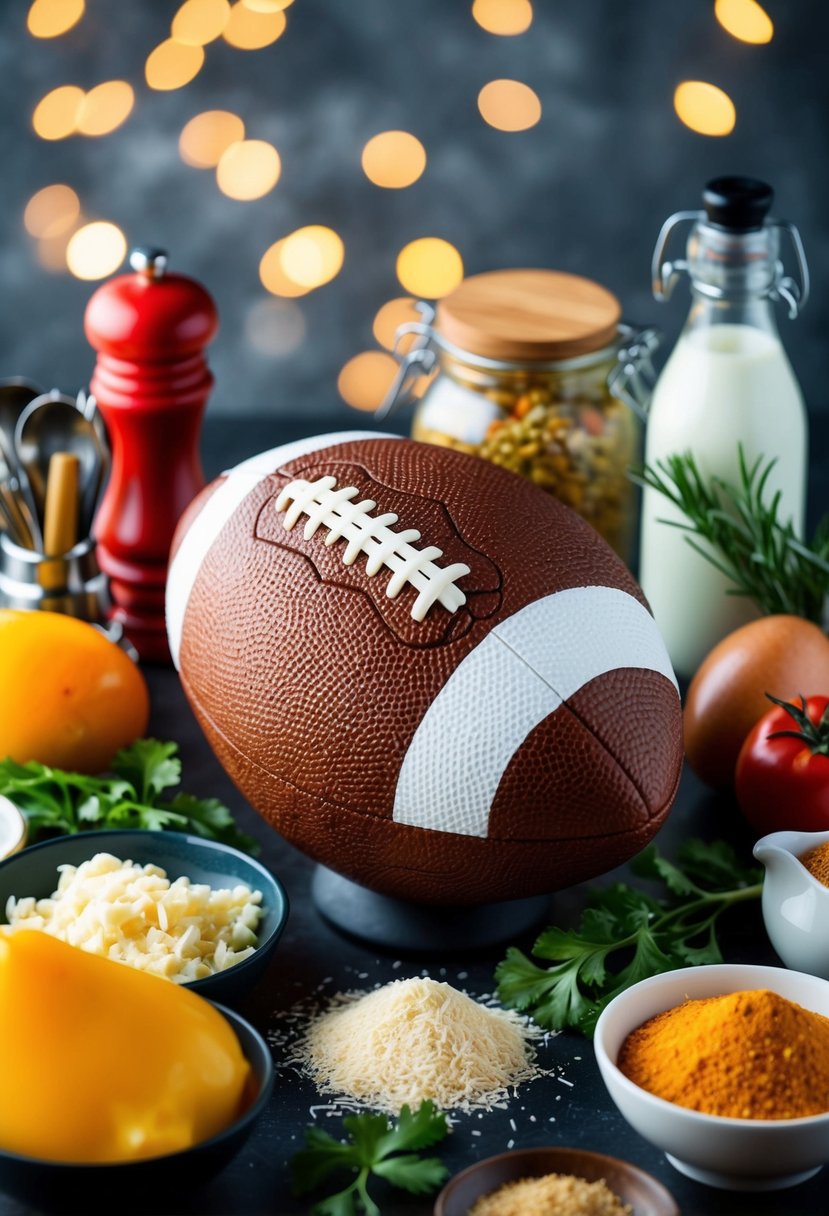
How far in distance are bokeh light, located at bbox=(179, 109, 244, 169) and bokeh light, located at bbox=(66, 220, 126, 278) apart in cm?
15

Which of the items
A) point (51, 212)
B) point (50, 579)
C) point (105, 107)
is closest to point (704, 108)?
point (105, 107)

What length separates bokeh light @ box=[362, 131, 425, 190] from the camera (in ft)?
7.12

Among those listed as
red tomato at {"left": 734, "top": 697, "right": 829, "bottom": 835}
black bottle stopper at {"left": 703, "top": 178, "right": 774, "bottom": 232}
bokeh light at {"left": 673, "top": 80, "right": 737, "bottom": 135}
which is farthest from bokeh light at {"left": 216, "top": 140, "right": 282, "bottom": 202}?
red tomato at {"left": 734, "top": 697, "right": 829, "bottom": 835}

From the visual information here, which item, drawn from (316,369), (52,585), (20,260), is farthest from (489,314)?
(20,260)

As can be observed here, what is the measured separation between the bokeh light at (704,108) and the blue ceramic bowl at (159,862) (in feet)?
4.10

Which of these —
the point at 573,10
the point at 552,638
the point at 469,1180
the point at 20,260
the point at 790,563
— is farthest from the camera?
the point at 20,260

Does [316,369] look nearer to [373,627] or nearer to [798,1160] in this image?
[373,627]

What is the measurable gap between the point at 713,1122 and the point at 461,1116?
198mm

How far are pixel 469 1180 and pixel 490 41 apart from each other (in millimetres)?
1518

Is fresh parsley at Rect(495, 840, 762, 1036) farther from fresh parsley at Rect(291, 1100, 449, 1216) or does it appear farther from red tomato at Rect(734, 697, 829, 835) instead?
fresh parsley at Rect(291, 1100, 449, 1216)

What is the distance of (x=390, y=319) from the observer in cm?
234

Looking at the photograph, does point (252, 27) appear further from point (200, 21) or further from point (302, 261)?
point (302, 261)

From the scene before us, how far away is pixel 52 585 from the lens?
1.64m

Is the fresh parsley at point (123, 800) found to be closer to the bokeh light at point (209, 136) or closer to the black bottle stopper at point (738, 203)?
the black bottle stopper at point (738, 203)
